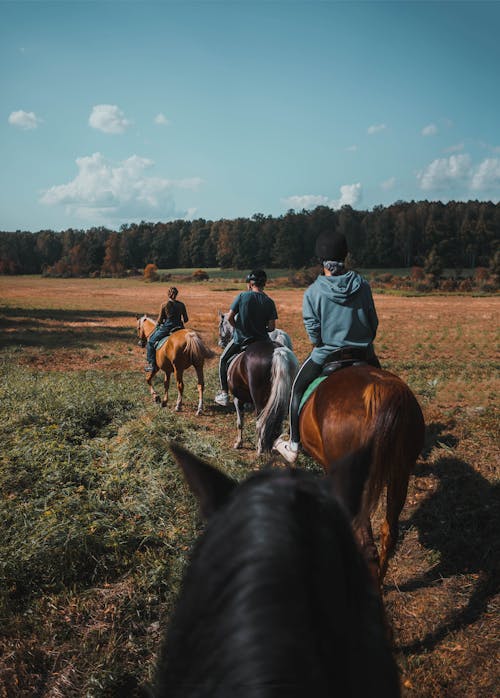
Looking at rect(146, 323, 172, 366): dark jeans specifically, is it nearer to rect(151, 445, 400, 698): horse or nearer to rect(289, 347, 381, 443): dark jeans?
rect(289, 347, 381, 443): dark jeans

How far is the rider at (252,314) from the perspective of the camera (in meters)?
7.87

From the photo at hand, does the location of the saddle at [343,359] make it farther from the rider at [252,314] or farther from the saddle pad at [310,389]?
the rider at [252,314]

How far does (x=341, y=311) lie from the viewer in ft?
15.6

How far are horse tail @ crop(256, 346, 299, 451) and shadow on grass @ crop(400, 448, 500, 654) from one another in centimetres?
221

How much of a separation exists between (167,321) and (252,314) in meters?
3.60

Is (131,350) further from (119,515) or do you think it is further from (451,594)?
(451,594)

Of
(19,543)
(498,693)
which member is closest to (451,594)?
(498,693)

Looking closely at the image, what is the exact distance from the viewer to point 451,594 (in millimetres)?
4355

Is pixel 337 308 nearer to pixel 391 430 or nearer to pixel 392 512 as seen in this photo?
pixel 391 430

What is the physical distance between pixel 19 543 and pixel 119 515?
1.04 meters

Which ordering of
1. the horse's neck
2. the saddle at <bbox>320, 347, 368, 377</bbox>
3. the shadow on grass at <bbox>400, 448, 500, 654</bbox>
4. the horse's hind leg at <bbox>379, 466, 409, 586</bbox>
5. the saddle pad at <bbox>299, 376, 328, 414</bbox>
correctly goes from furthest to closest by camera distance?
the horse's neck < the saddle pad at <bbox>299, 376, 328, 414</bbox> < the saddle at <bbox>320, 347, 368, 377</bbox> < the shadow on grass at <bbox>400, 448, 500, 654</bbox> < the horse's hind leg at <bbox>379, 466, 409, 586</bbox>

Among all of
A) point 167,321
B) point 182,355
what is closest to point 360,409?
point 182,355

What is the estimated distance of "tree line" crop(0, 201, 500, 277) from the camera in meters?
77.9

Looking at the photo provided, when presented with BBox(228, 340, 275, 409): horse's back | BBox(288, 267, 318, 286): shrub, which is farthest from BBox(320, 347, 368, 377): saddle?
BBox(288, 267, 318, 286): shrub
